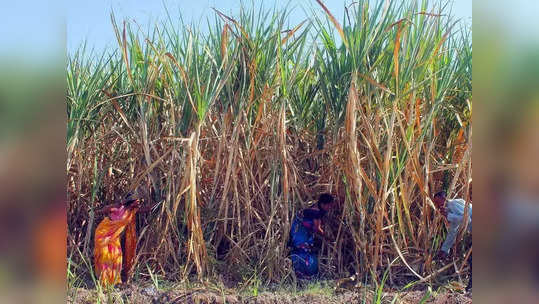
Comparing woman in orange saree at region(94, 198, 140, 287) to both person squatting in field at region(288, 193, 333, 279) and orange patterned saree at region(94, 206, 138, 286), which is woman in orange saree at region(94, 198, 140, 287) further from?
person squatting in field at region(288, 193, 333, 279)

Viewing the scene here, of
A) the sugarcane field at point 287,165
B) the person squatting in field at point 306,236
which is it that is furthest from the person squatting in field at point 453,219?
the person squatting in field at point 306,236

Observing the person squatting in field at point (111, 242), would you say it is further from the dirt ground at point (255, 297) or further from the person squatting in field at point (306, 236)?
the person squatting in field at point (306, 236)

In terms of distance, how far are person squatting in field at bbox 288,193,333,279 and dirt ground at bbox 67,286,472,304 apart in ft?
0.61

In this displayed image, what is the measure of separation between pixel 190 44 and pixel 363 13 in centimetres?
110

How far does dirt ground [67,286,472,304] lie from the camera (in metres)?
2.26

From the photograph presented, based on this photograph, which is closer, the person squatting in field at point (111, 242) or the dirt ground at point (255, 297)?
the dirt ground at point (255, 297)

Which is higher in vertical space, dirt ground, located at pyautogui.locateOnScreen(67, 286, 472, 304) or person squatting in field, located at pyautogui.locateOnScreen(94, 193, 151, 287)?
person squatting in field, located at pyautogui.locateOnScreen(94, 193, 151, 287)

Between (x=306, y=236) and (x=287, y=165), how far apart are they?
1.50ft

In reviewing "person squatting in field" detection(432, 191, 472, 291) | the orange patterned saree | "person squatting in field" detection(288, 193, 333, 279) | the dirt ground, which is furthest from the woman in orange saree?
"person squatting in field" detection(432, 191, 472, 291)

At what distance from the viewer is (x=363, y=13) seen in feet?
7.90

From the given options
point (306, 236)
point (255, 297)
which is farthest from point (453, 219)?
point (255, 297)

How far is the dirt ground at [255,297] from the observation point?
2.26m

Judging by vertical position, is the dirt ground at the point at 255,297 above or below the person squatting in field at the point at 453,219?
below
